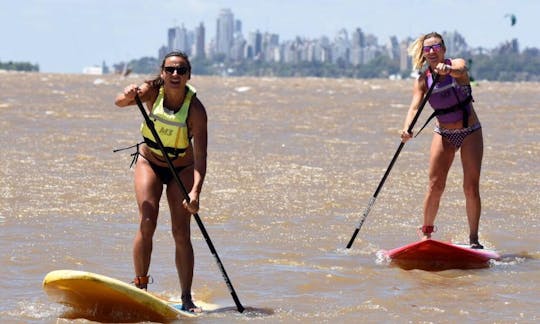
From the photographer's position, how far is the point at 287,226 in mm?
11039

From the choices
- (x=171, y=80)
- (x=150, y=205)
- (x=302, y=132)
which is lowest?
(x=302, y=132)

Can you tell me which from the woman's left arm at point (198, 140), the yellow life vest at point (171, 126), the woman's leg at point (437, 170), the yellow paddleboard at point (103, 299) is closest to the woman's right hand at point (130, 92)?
the yellow life vest at point (171, 126)

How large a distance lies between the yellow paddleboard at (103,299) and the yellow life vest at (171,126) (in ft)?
3.00

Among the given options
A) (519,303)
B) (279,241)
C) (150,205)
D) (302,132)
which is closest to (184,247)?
(150,205)

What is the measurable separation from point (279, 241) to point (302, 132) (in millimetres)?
12098

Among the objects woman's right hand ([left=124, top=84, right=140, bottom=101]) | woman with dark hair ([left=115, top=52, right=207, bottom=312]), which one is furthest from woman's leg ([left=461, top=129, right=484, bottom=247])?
woman's right hand ([left=124, top=84, right=140, bottom=101])

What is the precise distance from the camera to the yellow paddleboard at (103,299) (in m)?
6.71

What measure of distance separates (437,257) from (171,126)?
2.93m

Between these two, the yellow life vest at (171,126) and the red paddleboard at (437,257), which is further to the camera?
the red paddleboard at (437,257)

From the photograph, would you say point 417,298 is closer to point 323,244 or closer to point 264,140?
point 323,244

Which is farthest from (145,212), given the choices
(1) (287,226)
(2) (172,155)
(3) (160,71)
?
(1) (287,226)

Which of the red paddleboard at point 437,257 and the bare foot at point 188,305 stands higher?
the bare foot at point 188,305

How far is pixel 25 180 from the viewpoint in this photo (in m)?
13.5

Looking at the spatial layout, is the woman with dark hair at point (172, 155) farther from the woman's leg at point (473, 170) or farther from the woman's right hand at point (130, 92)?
the woman's leg at point (473, 170)
